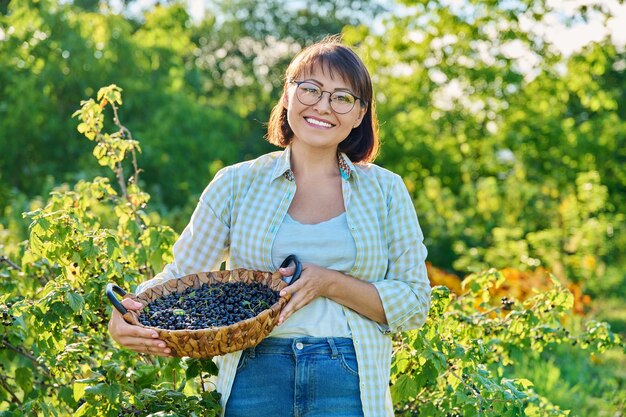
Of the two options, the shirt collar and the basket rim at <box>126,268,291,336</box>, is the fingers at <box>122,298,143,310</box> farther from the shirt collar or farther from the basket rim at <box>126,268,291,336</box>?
the shirt collar

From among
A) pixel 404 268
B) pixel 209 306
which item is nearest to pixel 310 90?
pixel 404 268

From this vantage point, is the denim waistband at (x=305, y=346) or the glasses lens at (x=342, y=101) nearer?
the denim waistband at (x=305, y=346)

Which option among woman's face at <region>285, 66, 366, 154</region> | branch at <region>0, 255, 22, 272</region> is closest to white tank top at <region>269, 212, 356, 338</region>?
woman's face at <region>285, 66, 366, 154</region>

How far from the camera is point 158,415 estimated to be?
8.66 feet

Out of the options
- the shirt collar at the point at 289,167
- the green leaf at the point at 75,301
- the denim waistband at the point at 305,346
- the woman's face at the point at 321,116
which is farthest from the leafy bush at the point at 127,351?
the woman's face at the point at 321,116

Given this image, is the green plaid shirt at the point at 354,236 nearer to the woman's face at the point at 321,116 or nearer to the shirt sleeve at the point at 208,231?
the shirt sleeve at the point at 208,231

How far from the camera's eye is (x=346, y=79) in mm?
2652

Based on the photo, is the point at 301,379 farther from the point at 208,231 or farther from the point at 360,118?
the point at 360,118

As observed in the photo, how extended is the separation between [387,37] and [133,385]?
8.54 meters

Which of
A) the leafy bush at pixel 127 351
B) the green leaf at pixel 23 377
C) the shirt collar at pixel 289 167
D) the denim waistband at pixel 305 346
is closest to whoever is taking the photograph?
the denim waistband at pixel 305 346

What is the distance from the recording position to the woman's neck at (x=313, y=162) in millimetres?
2742

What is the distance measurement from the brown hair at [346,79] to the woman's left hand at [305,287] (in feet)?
1.62

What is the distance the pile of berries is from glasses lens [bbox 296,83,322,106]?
533mm

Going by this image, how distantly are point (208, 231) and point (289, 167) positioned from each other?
30 centimetres
